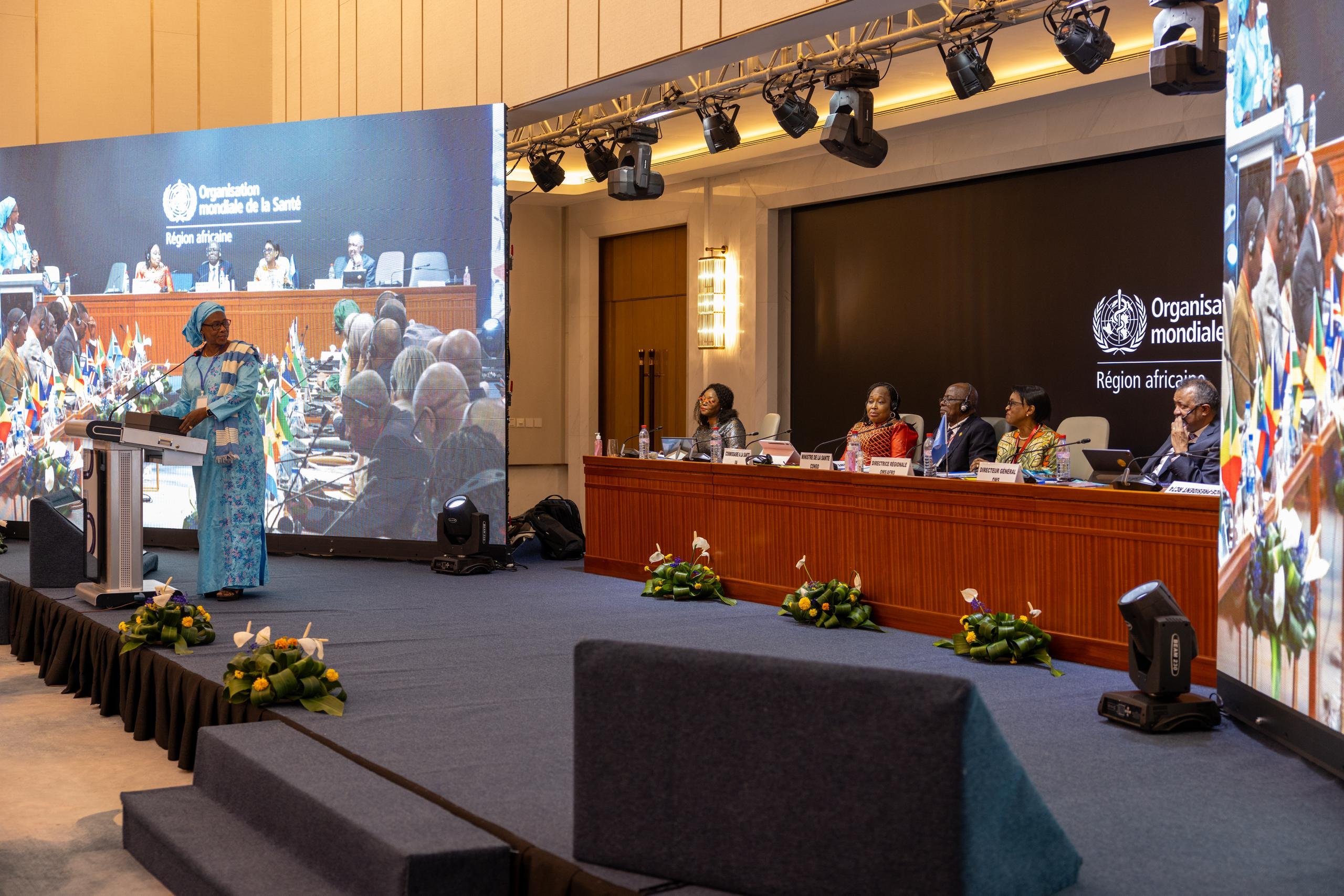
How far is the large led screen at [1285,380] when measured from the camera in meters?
3.35

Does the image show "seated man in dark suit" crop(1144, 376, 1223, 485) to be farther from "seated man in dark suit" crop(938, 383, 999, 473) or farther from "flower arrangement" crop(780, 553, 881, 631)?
"seated man in dark suit" crop(938, 383, 999, 473)

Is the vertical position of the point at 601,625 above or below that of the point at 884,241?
below

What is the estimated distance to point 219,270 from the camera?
8500 mm

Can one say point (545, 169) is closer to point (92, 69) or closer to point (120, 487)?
point (92, 69)

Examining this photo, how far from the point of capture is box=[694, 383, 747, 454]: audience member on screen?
748 centimetres

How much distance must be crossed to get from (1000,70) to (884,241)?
1676 mm

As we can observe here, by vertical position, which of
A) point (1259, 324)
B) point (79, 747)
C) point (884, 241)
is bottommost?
point (79, 747)

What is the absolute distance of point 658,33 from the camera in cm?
698

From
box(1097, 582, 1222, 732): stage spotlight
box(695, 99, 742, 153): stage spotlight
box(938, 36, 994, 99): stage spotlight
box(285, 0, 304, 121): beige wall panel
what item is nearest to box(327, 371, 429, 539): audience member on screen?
box(695, 99, 742, 153): stage spotlight

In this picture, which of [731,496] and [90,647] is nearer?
[90,647]

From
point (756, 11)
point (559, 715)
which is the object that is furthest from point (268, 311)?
point (559, 715)

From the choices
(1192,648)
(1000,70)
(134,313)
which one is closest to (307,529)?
(134,313)

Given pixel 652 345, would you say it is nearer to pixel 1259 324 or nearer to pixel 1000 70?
pixel 1000 70

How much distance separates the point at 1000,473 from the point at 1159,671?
154 cm
